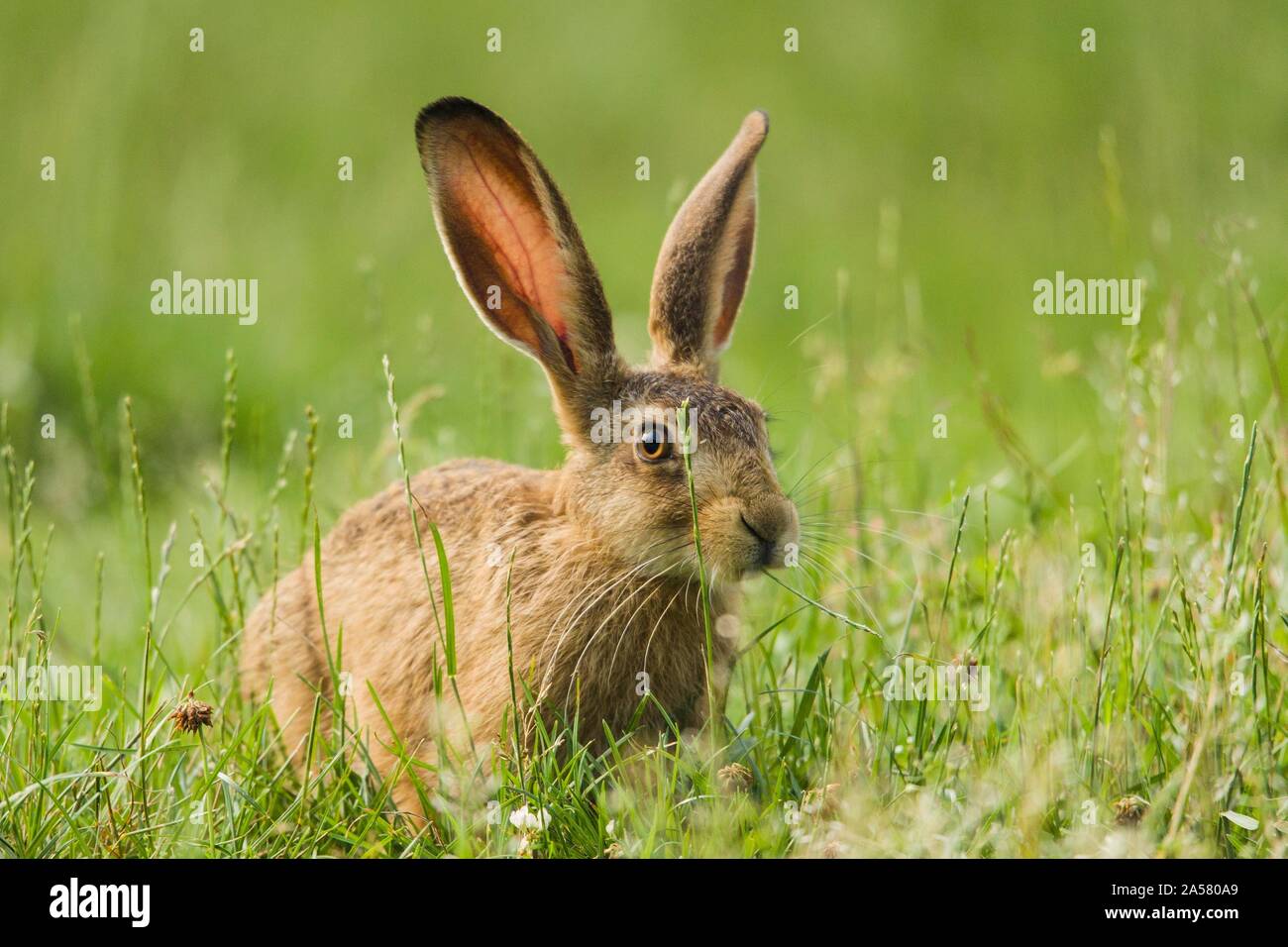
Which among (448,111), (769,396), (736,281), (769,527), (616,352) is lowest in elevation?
(769,527)

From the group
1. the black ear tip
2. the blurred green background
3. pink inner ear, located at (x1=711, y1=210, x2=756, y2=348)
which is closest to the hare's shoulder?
the blurred green background

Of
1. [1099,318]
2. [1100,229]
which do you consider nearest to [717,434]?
[1099,318]

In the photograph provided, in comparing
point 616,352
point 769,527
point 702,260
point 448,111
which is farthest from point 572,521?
point 448,111

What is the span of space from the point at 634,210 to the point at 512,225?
650cm

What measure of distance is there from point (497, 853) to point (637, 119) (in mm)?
8955

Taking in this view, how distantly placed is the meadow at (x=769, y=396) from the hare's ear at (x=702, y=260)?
0.47m

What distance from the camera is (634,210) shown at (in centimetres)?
1094

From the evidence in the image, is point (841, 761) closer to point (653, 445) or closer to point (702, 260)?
point (653, 445)

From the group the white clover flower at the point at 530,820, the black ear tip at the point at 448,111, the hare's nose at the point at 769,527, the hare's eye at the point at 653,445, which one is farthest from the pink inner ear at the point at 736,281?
the white clover flower at the point at 530,820

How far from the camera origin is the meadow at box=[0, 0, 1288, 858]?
12.6ft

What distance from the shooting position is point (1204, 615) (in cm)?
387

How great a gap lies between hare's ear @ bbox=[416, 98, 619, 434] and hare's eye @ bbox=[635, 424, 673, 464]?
0.90 ft
